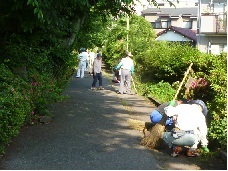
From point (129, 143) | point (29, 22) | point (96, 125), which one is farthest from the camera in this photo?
point (96, 125)

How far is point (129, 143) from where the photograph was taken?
21.4 feet

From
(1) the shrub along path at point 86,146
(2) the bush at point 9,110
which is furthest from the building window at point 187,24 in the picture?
(2) the bush at point 9,110

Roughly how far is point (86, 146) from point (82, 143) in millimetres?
205

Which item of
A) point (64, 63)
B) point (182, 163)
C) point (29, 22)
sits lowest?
point (182, 163)

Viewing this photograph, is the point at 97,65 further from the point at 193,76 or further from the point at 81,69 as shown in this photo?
the point at 193,76

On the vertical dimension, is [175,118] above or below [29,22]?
below

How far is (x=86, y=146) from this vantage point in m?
6.14

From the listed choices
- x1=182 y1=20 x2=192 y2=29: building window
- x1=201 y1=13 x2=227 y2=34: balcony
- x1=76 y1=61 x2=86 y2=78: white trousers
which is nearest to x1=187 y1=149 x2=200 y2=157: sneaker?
x1=76 y1=61 x2=86 y2=78: white trousers

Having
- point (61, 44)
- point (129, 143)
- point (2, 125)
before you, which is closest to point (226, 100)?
point (129, 143)

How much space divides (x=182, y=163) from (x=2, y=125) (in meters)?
2.83

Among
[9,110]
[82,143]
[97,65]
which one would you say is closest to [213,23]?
[97,65]

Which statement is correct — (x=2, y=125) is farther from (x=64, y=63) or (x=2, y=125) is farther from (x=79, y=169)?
(x=64, y=63)

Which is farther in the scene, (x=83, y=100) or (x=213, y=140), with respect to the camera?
(x=83, y=100)

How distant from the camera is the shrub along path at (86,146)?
5.21 metres
